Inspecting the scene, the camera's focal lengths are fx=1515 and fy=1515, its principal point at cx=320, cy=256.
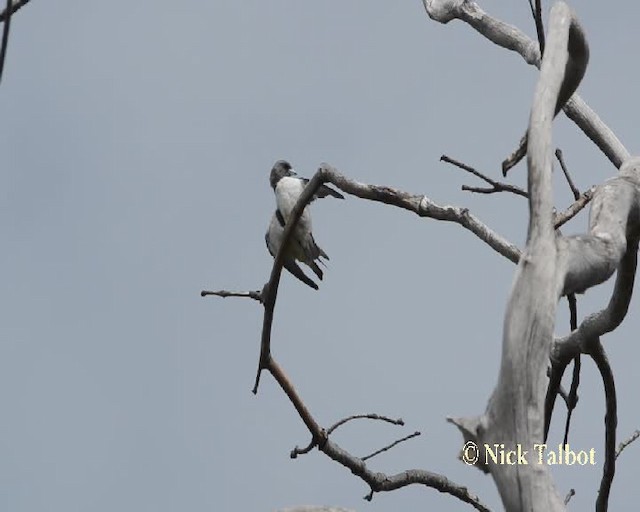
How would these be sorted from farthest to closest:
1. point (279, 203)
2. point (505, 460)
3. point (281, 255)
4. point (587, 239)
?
1. point (279, 203)
2. point (281, 255)
3. point (587, 239)
4. point (505, 460)

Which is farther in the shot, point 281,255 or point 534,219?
point 281,255

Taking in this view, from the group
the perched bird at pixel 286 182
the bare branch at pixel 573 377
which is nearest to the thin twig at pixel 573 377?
the bare branch at pixel 573 377

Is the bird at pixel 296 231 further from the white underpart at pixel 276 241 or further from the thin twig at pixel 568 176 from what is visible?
the thin twig at pixel 568 176

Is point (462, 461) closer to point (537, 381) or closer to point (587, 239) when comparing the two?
point (537, 381)

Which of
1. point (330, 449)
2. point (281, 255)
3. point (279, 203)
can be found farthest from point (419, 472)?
point (279, 203)

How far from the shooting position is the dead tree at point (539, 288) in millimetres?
3883

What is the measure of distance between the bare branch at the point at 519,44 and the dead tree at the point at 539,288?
0.03 meters

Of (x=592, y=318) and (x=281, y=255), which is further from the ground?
(x=281, y=255)

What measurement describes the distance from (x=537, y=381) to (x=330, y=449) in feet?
7.82

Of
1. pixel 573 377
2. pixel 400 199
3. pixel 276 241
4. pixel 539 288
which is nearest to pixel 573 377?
pixel 573 377

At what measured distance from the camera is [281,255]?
18.3 feet

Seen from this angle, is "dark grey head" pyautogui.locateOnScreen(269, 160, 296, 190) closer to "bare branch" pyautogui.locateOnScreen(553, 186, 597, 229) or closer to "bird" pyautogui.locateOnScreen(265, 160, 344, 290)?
"bird" pyautogui.locateOnScreen(265, 160, 344, 290)

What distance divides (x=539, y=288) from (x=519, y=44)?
414cm

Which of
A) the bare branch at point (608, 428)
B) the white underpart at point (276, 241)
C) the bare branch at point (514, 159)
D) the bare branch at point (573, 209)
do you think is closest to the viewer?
the bare branch at point (514, 159)
